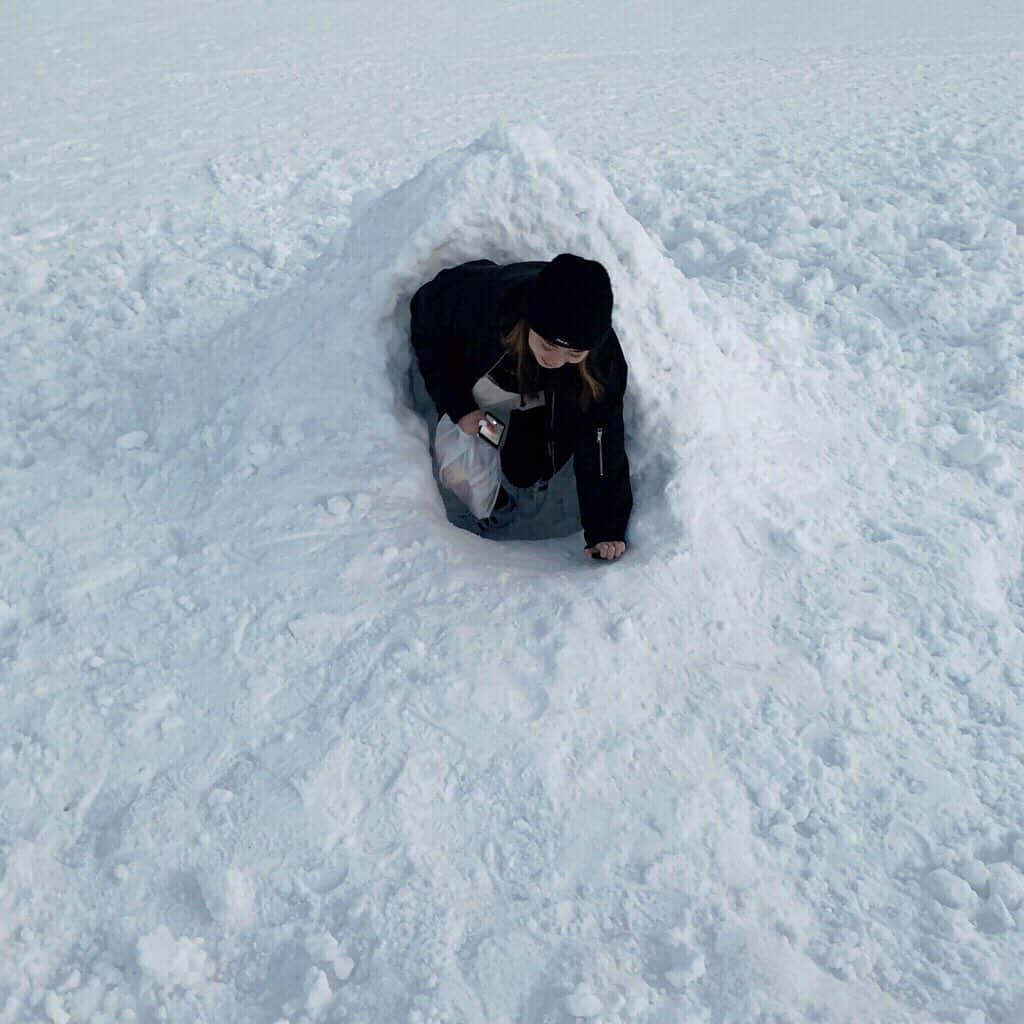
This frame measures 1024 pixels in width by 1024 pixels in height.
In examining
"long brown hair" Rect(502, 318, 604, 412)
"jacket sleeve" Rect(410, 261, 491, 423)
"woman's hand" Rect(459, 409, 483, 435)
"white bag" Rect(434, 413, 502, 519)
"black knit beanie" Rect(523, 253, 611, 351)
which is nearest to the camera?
"black knit beanie" Rect(523, 253, 611, 351)

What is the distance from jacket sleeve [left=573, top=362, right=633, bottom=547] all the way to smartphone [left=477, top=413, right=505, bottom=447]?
265 mm

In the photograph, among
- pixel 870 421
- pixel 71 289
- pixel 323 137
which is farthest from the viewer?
pixel 323 137

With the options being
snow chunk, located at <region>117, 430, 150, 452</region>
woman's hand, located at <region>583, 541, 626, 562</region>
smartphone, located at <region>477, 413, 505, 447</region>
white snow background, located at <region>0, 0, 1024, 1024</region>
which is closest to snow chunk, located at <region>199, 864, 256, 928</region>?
white snow background, located at <region>0, 0, 1024, 1024</region>

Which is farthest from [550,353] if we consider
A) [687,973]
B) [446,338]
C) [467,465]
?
[687,973]

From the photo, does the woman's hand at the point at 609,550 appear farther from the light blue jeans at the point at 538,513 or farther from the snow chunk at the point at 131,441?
the snow chunk at the point at 131,441

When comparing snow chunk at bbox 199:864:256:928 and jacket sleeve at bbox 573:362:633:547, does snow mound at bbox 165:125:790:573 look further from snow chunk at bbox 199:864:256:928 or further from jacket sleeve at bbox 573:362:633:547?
snow chunk at bbox 199:864:256:928

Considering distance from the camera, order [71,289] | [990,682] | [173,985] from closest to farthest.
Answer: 1. [173,985]
2. [990,682]
3. [71,289]

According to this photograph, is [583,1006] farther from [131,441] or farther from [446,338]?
[131,441]

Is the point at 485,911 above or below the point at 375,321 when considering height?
below

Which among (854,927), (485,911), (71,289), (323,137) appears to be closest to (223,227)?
(71,289)

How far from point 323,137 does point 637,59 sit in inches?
128

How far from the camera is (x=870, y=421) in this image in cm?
381

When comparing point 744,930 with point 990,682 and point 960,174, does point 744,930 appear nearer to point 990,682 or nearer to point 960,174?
point 990,682

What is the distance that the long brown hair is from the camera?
111 inches
